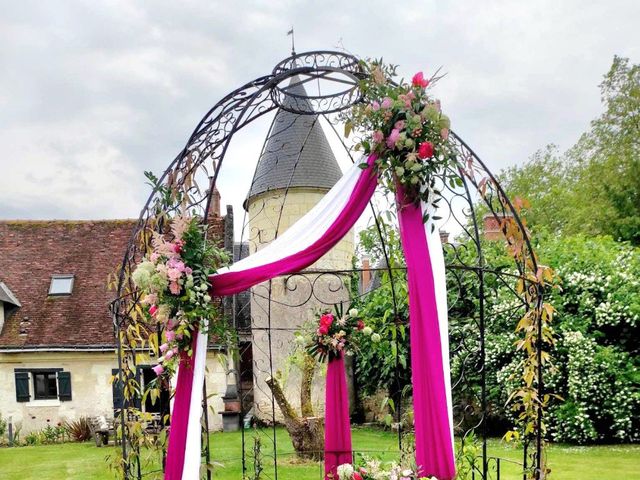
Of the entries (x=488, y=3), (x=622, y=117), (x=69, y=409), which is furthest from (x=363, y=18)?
(x=622, y=117)

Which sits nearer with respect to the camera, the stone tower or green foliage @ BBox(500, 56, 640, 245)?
the stone tower

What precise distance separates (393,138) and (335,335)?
3.16 meters

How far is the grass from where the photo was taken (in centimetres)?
735

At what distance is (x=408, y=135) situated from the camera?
3240 millimetres

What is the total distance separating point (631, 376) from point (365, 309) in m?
5.47

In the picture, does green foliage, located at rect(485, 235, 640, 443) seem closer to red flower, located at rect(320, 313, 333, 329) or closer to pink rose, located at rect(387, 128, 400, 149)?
red flower, located at rect(320, 313, 333, 329)

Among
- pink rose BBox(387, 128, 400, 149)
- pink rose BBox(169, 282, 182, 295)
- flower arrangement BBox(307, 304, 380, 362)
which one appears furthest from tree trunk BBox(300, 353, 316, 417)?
pink rose BBox(387, 128, 400, 149)

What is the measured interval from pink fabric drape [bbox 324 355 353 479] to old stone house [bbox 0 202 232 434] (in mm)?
7226

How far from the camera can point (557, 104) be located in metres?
17.6

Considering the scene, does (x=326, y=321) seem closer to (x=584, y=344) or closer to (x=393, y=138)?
(x=393, y=138)

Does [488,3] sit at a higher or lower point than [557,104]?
lower

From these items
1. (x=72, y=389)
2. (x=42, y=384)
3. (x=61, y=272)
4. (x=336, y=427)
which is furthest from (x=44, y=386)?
(x=336, y=427)

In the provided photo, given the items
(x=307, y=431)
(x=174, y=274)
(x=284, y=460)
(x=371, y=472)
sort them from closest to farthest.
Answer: (x=174, y=274), (x=371, y=472), (x=307, y=431), (x=284, y=460)

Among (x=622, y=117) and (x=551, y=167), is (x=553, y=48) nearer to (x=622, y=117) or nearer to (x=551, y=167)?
(x=622, y=117)
